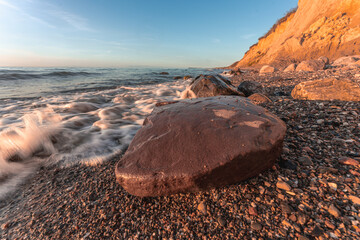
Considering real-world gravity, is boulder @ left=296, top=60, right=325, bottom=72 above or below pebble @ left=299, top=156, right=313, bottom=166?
above

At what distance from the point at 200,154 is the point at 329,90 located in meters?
3.46

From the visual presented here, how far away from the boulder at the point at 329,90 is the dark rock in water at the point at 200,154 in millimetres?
2292

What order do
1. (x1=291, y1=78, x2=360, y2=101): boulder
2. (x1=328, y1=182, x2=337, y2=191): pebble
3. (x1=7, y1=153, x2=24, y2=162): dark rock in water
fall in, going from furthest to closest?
(x1=291, y1=78, x2=360, y2=101): boulder → (x1=7, y1=153, x2=24, y2=162): dark rock in water → (x1=328, y1=182, x2=337, y2=191): pebble

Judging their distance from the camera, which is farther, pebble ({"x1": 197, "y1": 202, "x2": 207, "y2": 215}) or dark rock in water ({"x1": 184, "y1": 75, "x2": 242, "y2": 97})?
dark rock in water ({"x1": 184, "y1": 75, "x2": 242, "y2": 97})

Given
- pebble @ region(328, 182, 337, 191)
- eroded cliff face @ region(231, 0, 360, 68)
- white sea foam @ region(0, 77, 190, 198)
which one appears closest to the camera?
pebble @ region(328, 182, 337, 191)

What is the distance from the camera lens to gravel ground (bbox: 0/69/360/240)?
→ 1.07m

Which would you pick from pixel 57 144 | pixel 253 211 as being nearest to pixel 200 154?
pixel 253 211

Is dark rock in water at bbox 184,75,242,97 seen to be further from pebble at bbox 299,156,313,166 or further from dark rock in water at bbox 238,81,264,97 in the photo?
pebble at bbox 299,156,313,166

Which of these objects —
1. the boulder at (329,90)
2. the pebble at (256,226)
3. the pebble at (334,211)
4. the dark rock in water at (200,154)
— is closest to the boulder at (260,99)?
the boulder at (329,90)

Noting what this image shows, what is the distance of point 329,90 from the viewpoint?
3057 millimetres

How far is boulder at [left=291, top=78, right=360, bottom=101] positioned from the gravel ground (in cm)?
143

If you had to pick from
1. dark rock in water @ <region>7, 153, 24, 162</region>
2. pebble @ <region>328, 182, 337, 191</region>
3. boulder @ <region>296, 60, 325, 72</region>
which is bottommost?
dark rock in water @ <region>7, 153, 24, 162</region>

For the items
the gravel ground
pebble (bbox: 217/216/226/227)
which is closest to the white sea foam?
the gravel ground

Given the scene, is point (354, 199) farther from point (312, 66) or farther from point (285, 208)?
point (312, 66)
